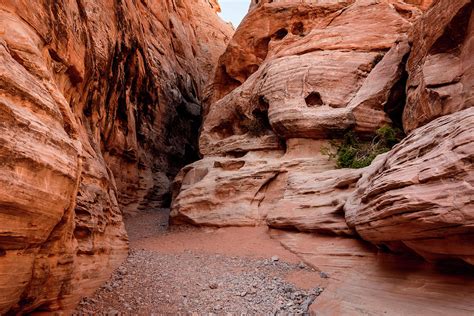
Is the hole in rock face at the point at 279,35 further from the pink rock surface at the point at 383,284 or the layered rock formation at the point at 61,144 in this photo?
the pink rock surface at the point at 383,284

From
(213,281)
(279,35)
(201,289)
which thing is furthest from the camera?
(279,35)

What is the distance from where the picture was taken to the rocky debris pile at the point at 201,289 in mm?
5727

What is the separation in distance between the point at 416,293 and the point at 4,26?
24.1 feet

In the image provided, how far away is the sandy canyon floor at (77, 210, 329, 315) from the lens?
5781mm

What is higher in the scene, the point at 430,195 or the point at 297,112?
the point at 297,112

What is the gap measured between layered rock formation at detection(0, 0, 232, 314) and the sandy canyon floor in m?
0.60

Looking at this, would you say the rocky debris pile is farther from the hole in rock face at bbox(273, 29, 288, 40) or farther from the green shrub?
the hole in rock face at bbox(273, 29, 288, 40)

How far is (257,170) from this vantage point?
13.3 meters

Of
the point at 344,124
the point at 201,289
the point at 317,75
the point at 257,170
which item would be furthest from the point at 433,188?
the point at 317,75

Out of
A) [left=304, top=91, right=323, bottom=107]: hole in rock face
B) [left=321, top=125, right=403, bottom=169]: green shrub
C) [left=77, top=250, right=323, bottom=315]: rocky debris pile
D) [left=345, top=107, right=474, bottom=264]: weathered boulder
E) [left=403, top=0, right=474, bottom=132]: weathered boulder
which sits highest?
[left=304, top=91, right=323, bottom=107]: hole in rock face

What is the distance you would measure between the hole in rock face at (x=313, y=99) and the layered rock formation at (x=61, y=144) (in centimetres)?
859

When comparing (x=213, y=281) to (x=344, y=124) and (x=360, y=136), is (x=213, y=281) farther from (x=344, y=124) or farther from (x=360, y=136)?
(x=360, y=136)

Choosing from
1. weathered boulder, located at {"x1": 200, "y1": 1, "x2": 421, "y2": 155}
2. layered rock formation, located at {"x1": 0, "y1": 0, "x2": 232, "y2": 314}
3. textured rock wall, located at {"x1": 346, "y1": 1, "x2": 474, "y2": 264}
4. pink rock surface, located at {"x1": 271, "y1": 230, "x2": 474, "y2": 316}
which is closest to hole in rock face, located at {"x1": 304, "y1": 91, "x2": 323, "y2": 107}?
weathered boulder, located at {"x1": 200, "y1": 1, "x2": 421, "y2": 155}

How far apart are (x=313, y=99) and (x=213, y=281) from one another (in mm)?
10093
